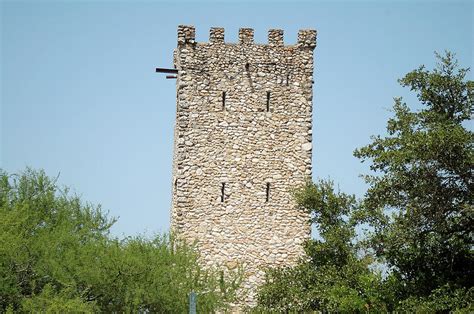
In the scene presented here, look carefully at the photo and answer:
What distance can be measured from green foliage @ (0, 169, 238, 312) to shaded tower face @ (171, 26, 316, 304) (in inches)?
51.5

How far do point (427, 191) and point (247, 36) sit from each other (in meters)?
7.43

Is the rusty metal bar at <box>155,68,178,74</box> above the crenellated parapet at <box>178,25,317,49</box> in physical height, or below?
below

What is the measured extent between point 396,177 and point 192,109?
6384 mm

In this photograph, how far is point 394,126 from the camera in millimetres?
24859

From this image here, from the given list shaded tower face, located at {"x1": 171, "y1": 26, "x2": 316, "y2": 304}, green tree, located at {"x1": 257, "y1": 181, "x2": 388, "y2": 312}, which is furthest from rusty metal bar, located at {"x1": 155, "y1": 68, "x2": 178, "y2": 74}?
green tree, located at {"x1": 257, "y1": 181, "x2": 388, "y2": 312}

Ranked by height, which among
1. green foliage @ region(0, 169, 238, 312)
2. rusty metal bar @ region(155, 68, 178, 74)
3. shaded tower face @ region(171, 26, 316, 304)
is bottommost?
green foliage @ region(0, 169, 238, 312)

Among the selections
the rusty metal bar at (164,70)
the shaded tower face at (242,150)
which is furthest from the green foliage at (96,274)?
the rusty metal bar at (164,70)

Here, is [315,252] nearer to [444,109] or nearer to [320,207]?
[320,207]

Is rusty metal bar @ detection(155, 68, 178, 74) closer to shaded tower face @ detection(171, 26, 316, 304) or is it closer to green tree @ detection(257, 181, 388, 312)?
shaded tower face @ detection(171, 26, 316, 304)

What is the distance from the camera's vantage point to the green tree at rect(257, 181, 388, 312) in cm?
2567

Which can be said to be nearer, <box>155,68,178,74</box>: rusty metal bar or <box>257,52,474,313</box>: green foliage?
<box>257,52,474,313</box>: green foliage

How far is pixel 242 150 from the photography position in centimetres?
2803

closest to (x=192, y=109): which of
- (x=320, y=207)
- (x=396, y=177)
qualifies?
(x=320, y=207)

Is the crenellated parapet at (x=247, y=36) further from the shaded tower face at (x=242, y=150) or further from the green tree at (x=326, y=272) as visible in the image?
the green tree at (x=326, y=272)
